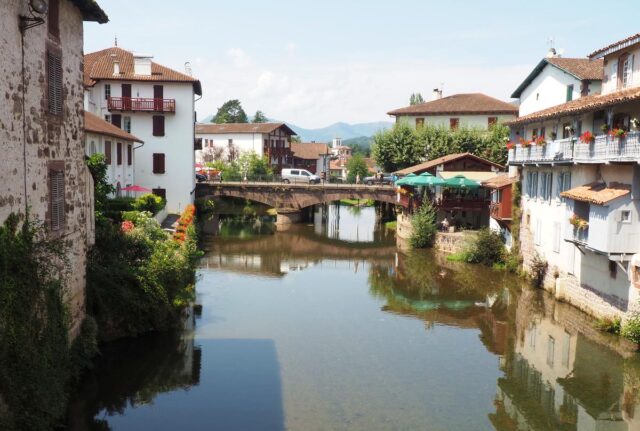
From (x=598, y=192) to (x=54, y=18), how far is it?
63.0ft

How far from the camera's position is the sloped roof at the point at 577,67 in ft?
104

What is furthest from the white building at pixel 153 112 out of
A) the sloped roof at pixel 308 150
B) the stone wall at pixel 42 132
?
the sloped roof at pixel 308 150

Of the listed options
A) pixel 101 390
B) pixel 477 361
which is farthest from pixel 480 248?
pixel 101 390

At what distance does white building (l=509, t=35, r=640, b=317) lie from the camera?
21.9 metres

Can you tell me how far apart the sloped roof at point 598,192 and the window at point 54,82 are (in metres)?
17.7

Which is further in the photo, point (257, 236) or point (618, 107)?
point (257, 236)

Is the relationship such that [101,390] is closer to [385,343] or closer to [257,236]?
[385,343]

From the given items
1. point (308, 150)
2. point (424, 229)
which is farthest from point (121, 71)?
point (308, 150)

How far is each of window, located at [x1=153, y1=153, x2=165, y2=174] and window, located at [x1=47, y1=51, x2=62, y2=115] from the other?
116 feet

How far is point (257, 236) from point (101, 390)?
34.6 meters

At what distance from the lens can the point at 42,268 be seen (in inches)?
534

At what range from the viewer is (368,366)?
20172 millimetres

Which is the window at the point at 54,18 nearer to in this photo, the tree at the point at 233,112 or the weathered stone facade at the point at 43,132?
the weathered stone facade at the point at 43,132

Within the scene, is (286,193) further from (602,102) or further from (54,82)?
(54,82)
